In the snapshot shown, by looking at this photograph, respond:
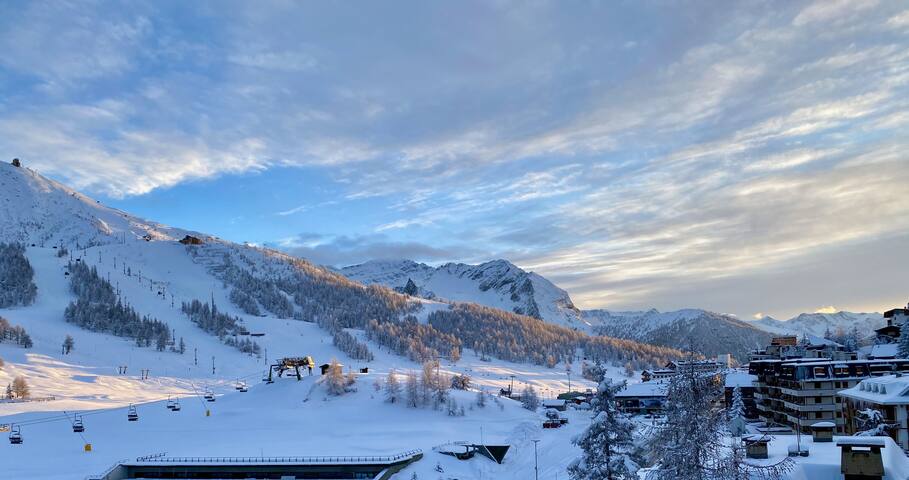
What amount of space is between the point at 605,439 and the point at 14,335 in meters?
175

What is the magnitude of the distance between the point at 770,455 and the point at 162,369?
16094 centimetres

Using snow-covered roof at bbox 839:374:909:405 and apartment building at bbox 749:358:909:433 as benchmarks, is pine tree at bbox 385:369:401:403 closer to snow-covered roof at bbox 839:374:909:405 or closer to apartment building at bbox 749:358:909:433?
apartment building at bbox 749:358:909:433

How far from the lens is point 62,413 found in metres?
99.4

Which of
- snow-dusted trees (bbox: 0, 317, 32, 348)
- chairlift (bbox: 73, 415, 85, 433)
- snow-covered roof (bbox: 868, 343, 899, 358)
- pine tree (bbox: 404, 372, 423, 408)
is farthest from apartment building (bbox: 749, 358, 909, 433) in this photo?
snow-dusted trees (bbox: 0, 317, 32, 348)

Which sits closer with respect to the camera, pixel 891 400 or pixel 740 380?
pixel 891 400

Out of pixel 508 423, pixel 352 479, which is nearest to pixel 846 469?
pixel 352 479

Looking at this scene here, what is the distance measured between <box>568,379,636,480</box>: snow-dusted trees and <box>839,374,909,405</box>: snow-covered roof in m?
44.9

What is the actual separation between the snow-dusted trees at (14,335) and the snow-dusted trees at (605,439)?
6689 inches

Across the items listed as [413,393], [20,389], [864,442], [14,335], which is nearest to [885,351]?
[413,393]

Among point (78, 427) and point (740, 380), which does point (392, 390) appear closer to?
point (78, 427)

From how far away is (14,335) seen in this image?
161 meters

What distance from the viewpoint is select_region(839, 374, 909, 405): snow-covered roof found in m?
57.8

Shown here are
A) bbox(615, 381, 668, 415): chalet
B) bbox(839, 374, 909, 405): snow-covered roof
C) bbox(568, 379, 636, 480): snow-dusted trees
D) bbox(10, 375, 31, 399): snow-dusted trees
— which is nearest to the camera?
bbox(568, 379, 636, 480): snow-dusted trees

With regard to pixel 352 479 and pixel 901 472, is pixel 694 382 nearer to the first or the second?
pixel 901 472
